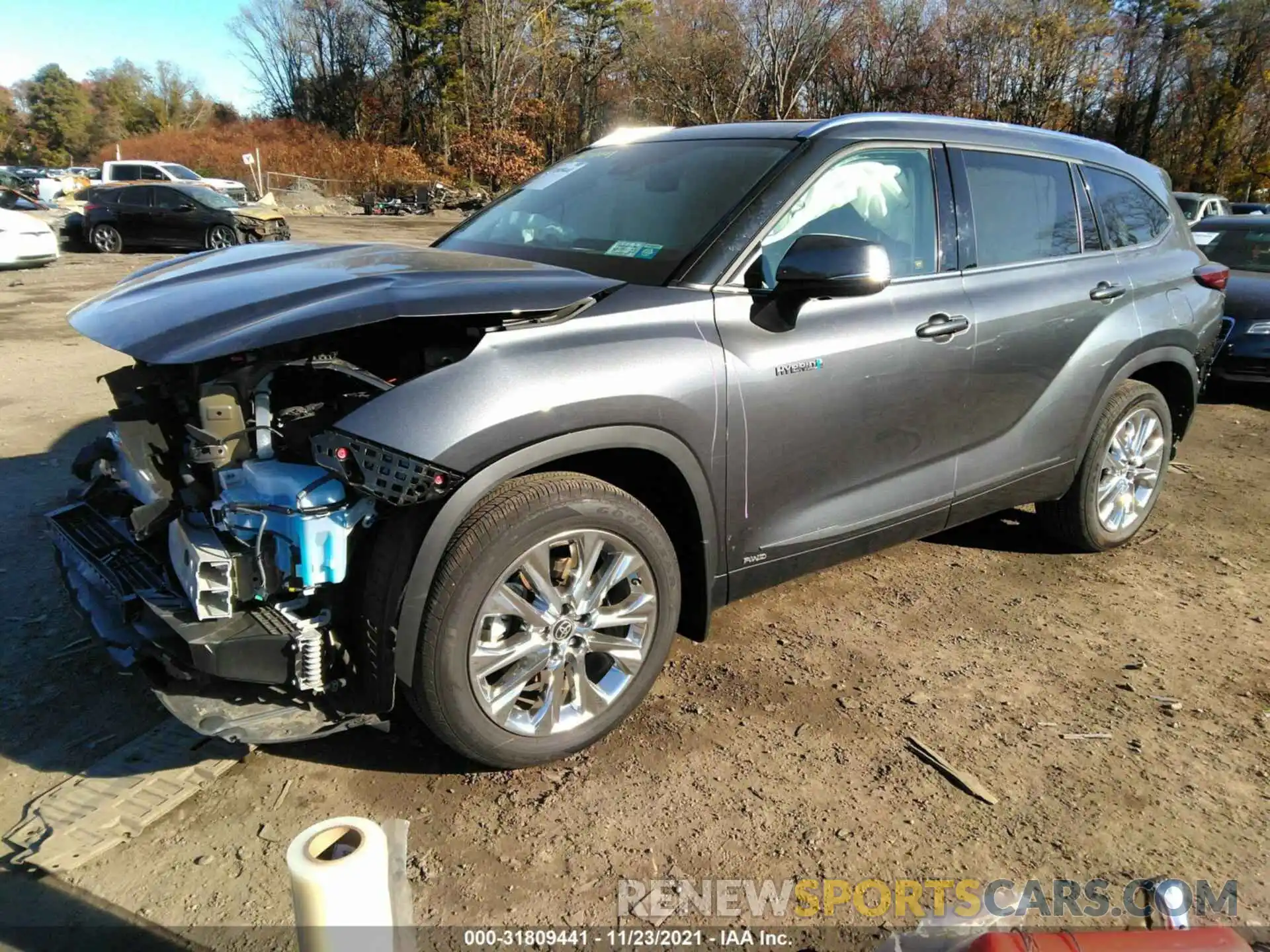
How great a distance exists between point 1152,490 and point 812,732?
9.14 ft

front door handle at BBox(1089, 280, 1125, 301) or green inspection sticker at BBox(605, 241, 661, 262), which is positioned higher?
green inspection sticker at BBox(605, 241, 661, 262)

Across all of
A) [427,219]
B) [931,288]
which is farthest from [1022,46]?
[931,288]

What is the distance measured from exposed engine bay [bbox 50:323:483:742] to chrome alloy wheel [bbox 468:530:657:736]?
34 cm

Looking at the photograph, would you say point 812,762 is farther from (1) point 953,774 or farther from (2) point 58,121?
(2) point 58,121

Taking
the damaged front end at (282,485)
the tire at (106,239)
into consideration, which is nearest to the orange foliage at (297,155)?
the tire at (106,239)

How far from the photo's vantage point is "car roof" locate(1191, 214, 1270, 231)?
30.4 feet

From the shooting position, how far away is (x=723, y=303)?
2.88 m

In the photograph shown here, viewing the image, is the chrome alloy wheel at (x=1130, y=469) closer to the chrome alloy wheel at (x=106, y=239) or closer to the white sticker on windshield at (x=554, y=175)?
the white sticker on windshield at (x=554, y=175)

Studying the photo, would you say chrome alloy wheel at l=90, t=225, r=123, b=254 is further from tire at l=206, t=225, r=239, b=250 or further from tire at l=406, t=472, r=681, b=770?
tire at l=406, t=472, r=681, b=770

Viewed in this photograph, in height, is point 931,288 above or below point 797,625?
above

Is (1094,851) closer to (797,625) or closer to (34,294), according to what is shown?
(797,625)

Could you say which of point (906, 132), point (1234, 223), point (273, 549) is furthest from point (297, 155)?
point (273, 549)

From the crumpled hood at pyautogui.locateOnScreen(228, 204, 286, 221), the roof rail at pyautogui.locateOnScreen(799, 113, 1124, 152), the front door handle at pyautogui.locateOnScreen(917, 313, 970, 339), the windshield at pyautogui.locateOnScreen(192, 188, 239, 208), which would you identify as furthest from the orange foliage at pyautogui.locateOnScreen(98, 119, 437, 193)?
the front door handle at pyautogui.locateOnScreen(917, 313, 970, 339)

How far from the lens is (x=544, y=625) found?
263 cm
